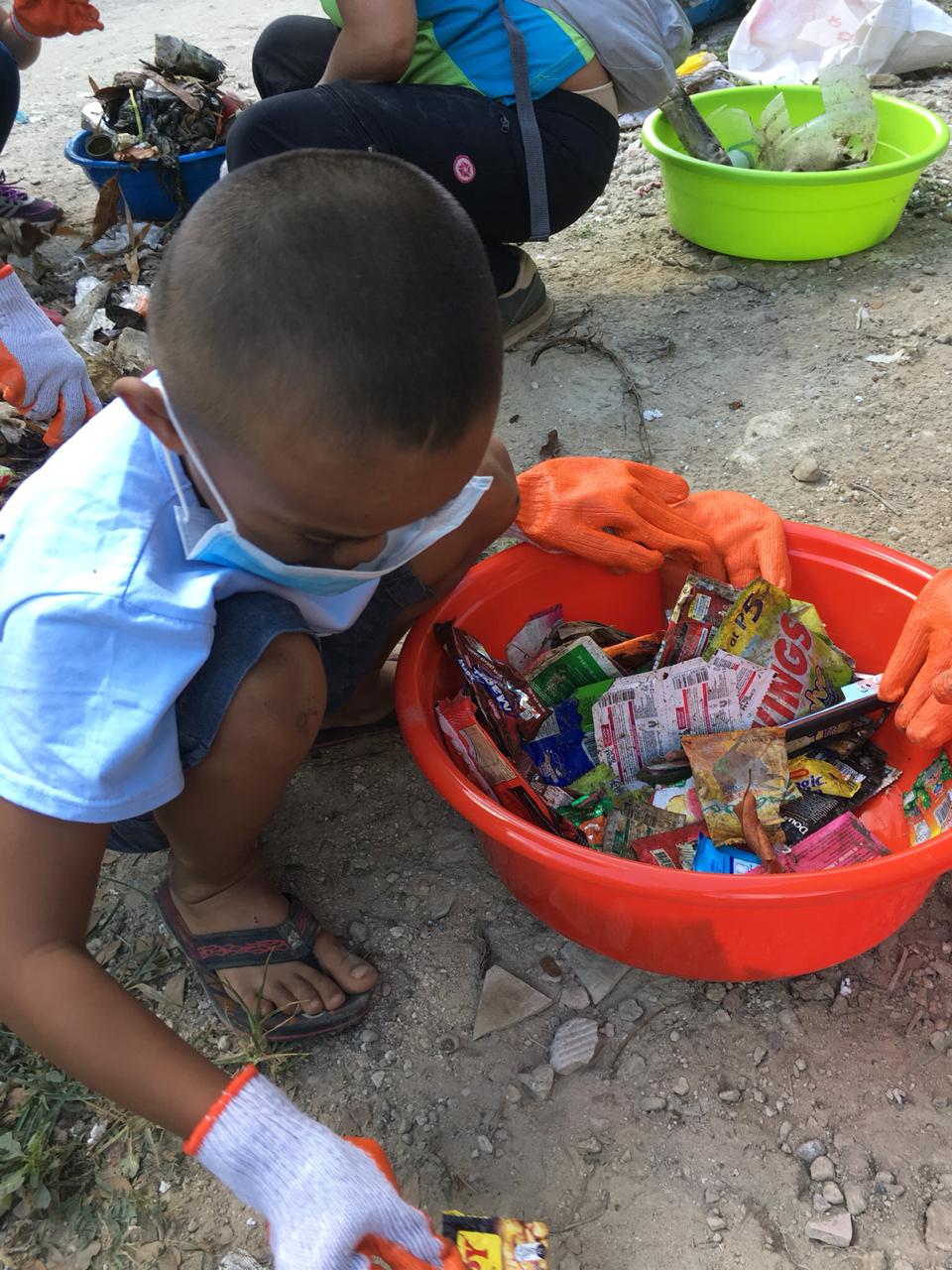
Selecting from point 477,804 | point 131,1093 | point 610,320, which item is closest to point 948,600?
point 477,804

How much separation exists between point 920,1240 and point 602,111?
2.34m

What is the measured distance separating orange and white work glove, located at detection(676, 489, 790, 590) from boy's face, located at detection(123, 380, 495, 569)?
0.78 metres

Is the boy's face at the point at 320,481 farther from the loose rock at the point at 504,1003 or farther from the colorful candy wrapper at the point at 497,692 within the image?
the loose rock at the point at 504,1003

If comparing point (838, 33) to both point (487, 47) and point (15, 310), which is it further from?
point (15, 310)

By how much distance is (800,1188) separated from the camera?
3.72 feet

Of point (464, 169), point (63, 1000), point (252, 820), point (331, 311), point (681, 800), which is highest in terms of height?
point (331, 311)

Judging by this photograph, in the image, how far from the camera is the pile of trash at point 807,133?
2.81 m

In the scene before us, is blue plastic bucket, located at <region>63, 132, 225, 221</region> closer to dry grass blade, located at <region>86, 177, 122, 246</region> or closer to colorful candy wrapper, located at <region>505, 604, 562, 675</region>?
dry grass blade, located at <region>86, 177, 122, 246</region>

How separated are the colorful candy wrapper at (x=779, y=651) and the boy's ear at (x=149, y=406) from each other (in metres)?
0.85

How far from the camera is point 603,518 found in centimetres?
160

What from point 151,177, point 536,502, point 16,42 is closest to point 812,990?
point 536,502

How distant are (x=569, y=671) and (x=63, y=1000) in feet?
2.89

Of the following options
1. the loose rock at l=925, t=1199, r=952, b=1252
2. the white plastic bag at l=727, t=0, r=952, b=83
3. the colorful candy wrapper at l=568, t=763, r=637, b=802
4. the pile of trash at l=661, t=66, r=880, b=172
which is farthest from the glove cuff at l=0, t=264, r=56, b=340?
the white plastic bag at l=727, t=0, r=952, b=83

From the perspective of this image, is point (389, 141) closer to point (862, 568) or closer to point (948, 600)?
point (862, 568)
